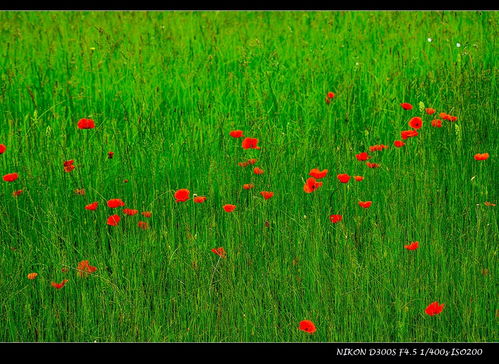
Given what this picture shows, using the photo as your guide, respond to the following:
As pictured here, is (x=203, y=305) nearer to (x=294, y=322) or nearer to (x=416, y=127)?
(x=294, y=322)

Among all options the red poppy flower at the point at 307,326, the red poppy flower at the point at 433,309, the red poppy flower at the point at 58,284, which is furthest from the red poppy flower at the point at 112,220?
the red poppy flower at the point at 433,309

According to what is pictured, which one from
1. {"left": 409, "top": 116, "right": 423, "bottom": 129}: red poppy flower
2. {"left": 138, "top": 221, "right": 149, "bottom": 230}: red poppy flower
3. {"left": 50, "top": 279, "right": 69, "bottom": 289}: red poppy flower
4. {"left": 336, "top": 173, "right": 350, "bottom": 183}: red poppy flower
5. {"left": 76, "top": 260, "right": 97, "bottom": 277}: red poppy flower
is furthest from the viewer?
{"left": 409, "top": 116, "right": 423, "bottom": 129}: red poppy flower

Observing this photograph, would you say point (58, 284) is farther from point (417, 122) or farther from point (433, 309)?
point (417, 122)

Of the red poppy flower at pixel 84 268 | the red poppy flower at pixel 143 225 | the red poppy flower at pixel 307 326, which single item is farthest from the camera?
the red poppy flower at pixel 143 225

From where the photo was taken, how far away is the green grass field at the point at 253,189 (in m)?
2.95

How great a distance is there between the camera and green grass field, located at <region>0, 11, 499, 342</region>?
2947 millimetres

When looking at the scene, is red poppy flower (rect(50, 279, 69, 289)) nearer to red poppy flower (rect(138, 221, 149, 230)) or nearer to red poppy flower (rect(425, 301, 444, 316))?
red poppy flower (rect(138, 221, 149, 230))

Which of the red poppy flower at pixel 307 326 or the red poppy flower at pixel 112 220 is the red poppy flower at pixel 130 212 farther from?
the red poppy flower at pixel 307 326

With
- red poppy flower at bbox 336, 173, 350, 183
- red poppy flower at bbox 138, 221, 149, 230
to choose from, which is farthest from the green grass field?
red poppy flower at bbox 336, 173, 350, 183

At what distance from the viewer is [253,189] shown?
354cm

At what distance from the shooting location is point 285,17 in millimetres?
6121

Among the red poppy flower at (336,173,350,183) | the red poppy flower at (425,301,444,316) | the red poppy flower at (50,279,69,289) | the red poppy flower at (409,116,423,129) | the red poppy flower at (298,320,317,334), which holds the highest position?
the red poppy flower at (409,116,423,129)

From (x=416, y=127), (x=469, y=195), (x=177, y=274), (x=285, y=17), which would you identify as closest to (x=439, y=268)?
(x=469, y=195)

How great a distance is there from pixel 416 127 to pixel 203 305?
150cm
